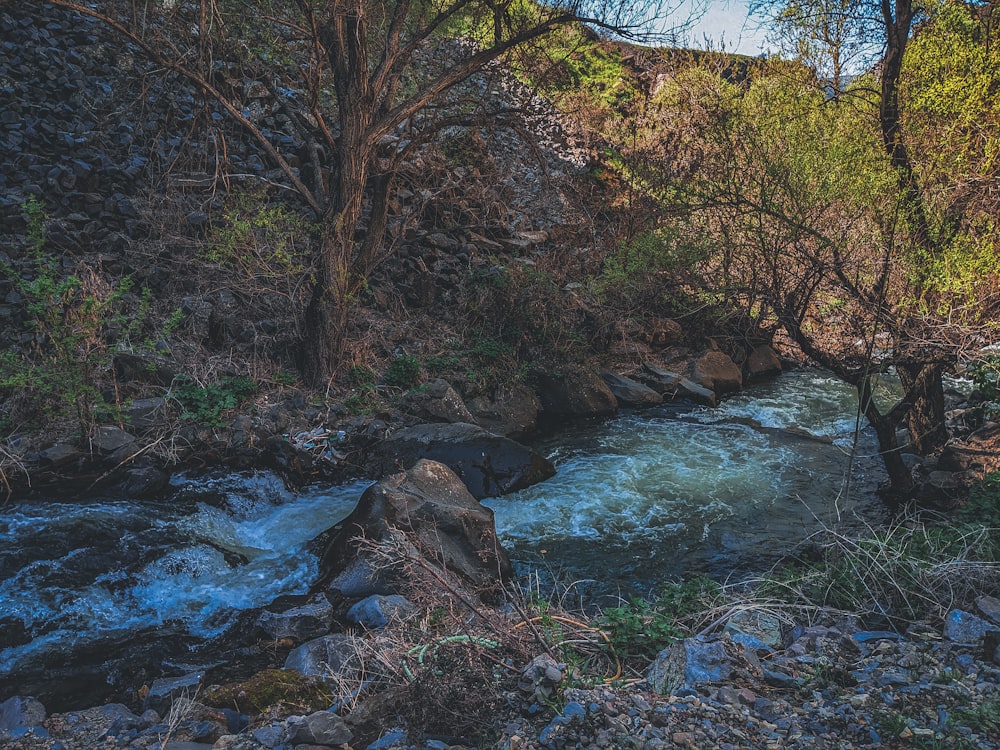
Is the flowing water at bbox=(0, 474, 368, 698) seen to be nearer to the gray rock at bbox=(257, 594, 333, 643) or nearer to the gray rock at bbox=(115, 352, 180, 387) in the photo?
the gray rock at bbox=(257, 594, 333, 643)

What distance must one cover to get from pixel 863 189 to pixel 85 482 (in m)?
8.05

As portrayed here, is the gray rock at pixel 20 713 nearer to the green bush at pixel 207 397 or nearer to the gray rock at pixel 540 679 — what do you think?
the gray rock at pixel 540 679

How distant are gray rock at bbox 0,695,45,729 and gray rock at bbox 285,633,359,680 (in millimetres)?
1268

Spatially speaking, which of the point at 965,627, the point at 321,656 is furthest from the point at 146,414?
the point at 965,627

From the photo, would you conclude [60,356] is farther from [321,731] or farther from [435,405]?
[321,731]

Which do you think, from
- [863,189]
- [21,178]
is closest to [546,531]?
[863,189]

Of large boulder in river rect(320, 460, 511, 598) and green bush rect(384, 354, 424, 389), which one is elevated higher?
green bush rect(384, 354, 424, 389)

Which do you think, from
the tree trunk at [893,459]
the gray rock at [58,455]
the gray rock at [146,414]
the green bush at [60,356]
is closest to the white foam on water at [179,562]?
the gray rock at [58,455]

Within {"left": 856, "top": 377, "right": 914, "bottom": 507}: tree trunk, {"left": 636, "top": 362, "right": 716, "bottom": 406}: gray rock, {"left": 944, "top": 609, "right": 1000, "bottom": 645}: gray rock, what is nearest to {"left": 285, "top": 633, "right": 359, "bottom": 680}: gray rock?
{"left": 944, "top": 609, "right": 1000, "bottom": 645}: gray rock

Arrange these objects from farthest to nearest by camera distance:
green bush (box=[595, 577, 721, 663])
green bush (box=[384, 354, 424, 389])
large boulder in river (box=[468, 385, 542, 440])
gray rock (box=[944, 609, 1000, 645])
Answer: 1. large boulder in river (box=[468, 385, 542, 440])
2. green bush (box=[384, 354, 424, 389])
3. green bush (box=[595, 577, 721, 663])
4. gray rock (box=[944, 609, 1000, 645])

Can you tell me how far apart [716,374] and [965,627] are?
817 centimetres

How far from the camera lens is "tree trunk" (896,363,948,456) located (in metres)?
6.52

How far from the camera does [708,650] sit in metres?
2.97

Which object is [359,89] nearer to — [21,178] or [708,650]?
[21,178]
